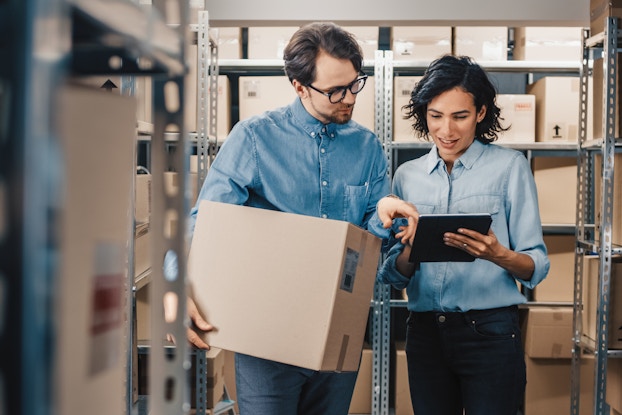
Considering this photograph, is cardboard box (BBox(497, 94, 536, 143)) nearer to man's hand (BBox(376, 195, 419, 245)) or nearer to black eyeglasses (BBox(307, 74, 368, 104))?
man's hand (BBox(376, 195, 419, 245))

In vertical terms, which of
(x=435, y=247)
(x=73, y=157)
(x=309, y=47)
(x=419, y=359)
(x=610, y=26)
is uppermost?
(x=610, y=26)

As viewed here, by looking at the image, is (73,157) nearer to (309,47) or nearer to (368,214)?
(309,47)

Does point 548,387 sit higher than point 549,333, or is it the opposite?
point 549,333

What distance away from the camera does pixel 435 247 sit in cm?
175

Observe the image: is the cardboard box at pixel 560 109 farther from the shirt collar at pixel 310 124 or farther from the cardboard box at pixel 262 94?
the shirt collar at pixel 310 124

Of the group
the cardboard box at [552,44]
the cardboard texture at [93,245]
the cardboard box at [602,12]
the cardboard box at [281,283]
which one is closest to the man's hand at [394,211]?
the cardboard box at [281,283]

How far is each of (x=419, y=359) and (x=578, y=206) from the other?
1.47m

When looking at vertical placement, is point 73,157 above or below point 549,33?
below

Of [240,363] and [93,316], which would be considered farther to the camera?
[240,363]

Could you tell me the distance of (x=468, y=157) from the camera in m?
1.91

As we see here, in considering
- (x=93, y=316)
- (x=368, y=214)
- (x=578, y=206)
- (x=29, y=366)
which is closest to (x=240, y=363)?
(x=368, y=214)

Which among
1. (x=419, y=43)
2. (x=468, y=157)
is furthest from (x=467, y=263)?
(x=419, y=43)

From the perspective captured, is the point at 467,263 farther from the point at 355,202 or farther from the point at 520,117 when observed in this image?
the point at 520,117

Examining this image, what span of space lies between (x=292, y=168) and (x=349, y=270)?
316 millimetres
